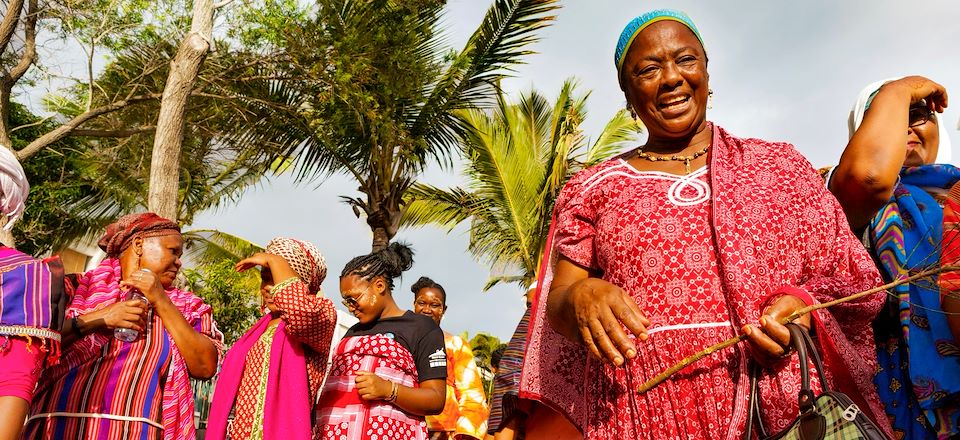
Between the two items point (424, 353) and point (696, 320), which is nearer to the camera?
point (696, 320)

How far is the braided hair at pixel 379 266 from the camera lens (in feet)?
15.7

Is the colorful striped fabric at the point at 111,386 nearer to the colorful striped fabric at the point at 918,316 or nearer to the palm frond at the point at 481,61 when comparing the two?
the colorful striped fabric at the point at 918,316

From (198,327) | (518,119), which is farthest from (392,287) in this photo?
(518,119)

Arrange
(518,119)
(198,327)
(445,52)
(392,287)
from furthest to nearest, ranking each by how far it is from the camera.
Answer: (518,119) < (445,52) < (392,287) < (198,327)

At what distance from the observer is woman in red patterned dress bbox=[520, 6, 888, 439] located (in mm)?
1734

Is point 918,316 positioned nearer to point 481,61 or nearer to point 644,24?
point 644,24

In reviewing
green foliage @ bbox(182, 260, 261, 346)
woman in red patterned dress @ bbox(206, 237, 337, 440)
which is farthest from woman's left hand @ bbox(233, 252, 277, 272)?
green foliage @ bbox(182, 260, 261, 346)

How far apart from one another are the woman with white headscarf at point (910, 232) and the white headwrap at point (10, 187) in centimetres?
263

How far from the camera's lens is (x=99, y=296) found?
3695mm

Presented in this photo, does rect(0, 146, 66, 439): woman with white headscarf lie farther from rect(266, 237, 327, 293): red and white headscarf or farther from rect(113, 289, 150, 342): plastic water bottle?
rect(266, 237, 327, 293): red and white headscarf

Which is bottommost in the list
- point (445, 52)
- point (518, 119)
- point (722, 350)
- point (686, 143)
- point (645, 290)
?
point (722, 350)

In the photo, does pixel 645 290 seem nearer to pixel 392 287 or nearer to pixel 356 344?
pixel 356 344

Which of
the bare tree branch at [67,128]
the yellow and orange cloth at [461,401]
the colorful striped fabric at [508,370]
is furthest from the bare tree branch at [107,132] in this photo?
the colorful striped fabric at [508,370]

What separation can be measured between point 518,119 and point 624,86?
1594 centimetres
